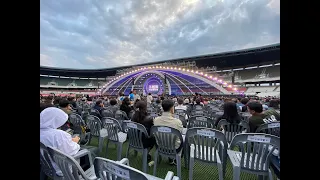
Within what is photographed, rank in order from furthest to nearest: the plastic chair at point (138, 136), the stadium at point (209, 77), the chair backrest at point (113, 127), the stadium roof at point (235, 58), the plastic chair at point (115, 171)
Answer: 1. the stadium roof at point (235, 58)
2. the stadium at point (209, 77)
3. the chair backrest at point (113, 127)
4. the plastic chair at point (138, 136)
5. the plastic chair at point (115, 171)

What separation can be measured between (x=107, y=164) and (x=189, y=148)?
1987mm

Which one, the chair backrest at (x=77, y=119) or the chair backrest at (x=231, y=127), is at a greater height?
the chair backrest at (x=77, y=119)

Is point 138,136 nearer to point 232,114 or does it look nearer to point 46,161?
point 46,161

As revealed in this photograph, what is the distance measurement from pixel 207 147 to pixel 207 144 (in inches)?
2.1

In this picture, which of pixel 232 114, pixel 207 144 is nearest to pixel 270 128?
pixel 232 114

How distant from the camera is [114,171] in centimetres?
149

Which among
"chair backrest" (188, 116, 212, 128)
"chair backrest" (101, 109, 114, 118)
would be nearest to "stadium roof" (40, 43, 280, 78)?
"chair backrest" (101, 109, 114, 118)

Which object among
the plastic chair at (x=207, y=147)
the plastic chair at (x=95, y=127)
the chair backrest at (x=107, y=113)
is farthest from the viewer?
the chair backrest at (x=107, y=113)

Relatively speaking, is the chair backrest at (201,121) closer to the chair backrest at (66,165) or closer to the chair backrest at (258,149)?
the chair backrest at (258,149)

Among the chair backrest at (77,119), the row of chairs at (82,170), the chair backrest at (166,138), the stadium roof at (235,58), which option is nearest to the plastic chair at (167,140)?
the chair backrest at (166,138)

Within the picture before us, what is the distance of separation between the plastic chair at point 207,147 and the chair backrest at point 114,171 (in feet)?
5.35

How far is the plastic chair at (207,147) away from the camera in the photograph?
276cm
